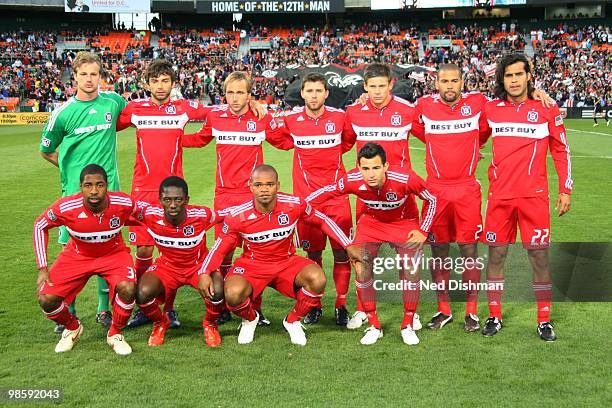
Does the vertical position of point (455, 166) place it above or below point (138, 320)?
above

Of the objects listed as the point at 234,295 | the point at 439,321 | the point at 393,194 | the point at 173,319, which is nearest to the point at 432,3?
the point at 393,194

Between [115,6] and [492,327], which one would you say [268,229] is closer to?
[492,327]

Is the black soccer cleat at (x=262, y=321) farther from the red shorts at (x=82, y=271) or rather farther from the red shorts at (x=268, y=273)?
the red shorts at (x=82, y=271)

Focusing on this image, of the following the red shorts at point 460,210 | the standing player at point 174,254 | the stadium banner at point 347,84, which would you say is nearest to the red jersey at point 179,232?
the standing player at point 174,254

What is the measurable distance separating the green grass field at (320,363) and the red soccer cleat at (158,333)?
8cm

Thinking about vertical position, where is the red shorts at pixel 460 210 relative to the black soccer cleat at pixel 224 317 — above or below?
above

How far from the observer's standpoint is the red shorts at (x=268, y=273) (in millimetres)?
5484

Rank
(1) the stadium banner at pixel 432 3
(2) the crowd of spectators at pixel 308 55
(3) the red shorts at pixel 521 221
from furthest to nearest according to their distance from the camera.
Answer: (1) the stadium banner at pixel 432 3 < (2) the crowd of spectators at pixel 308 55 < (3) the red shorts at pixel 521 221

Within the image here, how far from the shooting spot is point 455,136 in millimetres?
5621

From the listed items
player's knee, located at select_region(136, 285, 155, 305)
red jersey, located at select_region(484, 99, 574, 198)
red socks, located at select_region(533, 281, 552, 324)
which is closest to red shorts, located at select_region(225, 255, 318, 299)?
player's knee, located at select_region(136, 285, 155, 305)

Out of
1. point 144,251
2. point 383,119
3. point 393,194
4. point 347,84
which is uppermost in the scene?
point 347,84

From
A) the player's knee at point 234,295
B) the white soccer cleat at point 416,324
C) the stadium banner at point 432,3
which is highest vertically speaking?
the stadium banner at point 432,3

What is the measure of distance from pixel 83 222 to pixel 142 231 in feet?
2.16

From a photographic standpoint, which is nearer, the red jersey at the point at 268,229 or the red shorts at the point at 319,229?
the red jersey at the point at 268,229
